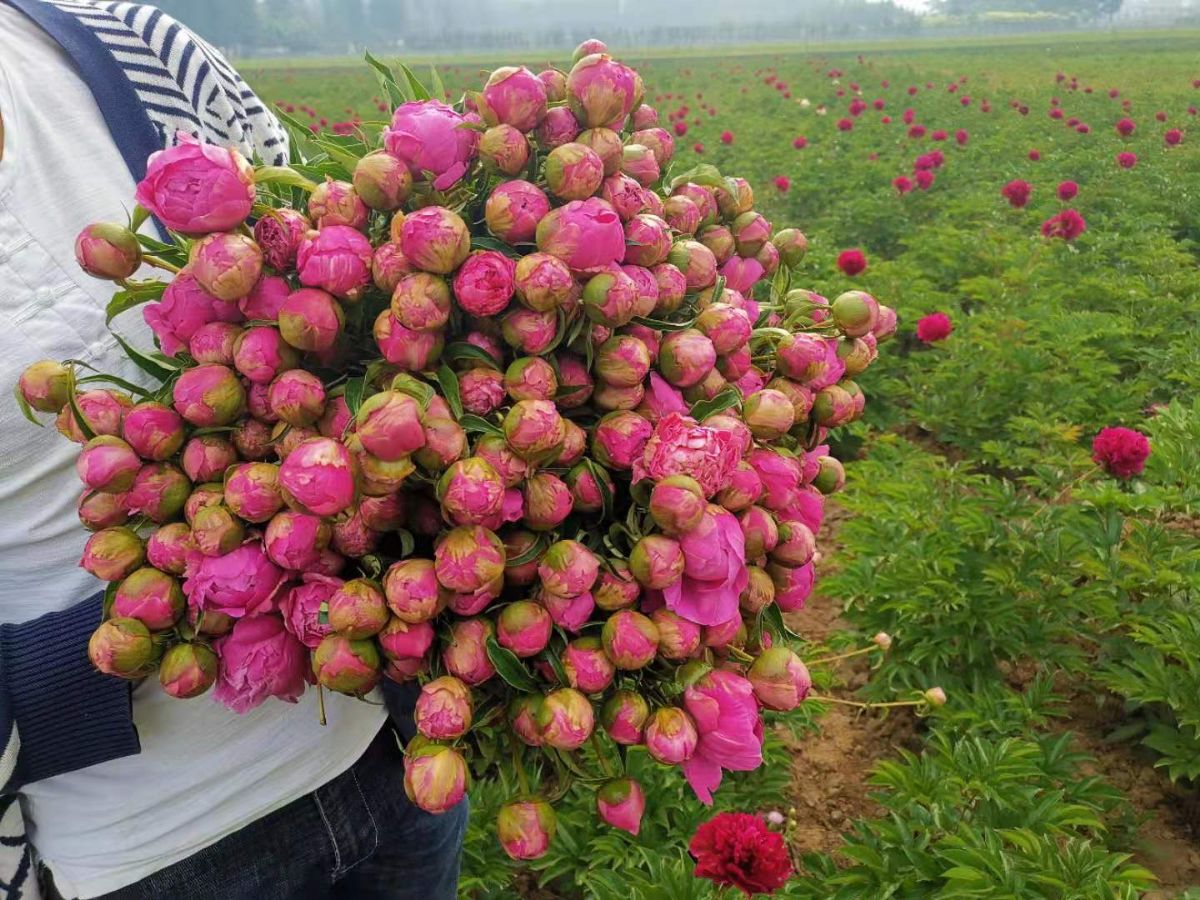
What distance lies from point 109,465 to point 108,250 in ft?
0.57

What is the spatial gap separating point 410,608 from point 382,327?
22 centimetres

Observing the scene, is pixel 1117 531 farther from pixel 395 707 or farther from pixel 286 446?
pixel 286 446

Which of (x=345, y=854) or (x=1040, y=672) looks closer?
(x=345, y=854)

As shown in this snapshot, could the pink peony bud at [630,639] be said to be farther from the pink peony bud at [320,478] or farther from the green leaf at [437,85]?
the green leaf at [437,85]

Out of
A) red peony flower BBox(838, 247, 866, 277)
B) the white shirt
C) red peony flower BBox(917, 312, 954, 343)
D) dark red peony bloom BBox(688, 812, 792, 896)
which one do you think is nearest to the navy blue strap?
the white shirt

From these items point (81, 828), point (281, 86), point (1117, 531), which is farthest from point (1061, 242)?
point (281, 86)

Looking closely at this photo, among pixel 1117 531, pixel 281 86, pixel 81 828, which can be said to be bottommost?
pixel 281 86

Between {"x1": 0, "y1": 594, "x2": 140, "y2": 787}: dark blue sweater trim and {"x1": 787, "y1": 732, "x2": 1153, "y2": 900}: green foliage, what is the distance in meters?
1.49

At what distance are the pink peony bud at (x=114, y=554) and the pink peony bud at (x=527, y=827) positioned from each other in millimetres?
384

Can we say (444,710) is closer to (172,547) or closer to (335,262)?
(172,547)

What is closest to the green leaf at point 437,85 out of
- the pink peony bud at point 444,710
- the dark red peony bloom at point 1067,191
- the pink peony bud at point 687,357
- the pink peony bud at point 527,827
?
the pink peony bud at point 687,357

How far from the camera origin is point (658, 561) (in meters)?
0.64

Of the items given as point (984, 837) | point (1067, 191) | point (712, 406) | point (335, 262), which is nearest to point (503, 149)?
point (335, 262)

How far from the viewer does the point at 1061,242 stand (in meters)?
6.02
